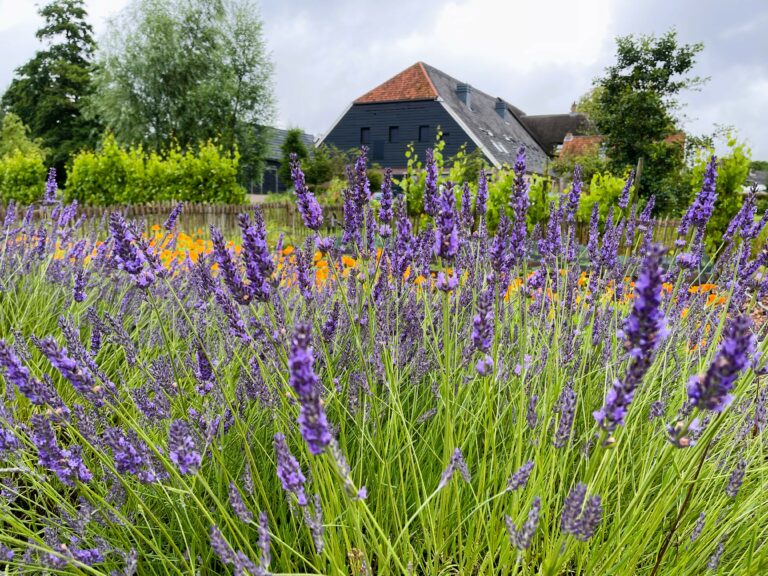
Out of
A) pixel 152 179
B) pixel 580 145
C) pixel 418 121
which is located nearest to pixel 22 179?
pixel 152 179

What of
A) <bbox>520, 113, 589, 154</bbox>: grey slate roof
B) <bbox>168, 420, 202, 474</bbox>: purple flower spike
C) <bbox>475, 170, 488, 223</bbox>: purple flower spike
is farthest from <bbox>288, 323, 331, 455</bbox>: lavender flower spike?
<bbox>520, 113, 589, 154</bbox>: grey slate roof

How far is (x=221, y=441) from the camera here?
5.49ft

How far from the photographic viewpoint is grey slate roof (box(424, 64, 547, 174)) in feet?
96.8

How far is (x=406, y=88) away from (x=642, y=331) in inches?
1298

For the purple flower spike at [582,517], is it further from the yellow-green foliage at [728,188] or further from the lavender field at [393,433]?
the yellow-green foliage at [728,188]

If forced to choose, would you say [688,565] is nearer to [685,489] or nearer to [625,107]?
[685,489]

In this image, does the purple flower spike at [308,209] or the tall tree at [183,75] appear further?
the tall tree at [183,75]

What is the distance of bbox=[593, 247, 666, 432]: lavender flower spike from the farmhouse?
28125mm

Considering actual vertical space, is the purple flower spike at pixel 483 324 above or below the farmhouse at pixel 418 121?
below

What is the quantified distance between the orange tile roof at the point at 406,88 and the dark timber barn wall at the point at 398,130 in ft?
1.03

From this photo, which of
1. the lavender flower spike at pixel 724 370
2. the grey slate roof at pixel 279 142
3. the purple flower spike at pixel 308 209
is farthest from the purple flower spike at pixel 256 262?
the grey slate roof at pixel 279 142

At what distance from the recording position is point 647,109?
21.9 meters

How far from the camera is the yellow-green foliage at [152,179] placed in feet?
43.0

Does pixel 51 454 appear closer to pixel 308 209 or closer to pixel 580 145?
pixel 308 209
